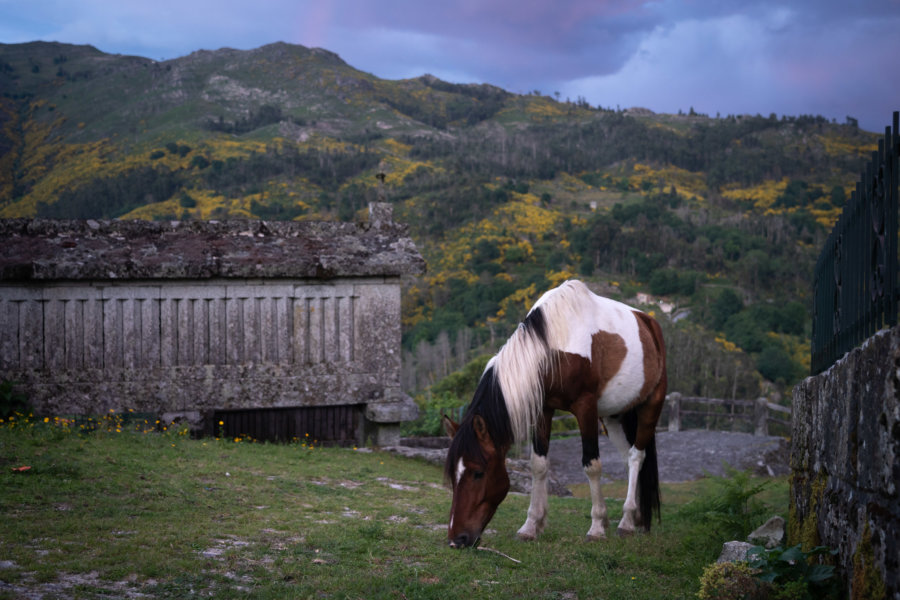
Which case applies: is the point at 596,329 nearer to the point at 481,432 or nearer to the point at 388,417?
the point at 481,432

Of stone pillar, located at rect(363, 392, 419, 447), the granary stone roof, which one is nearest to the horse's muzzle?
stone pillar, located at rect(363, 392, 419, 447)

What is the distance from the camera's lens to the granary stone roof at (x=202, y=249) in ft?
33.4

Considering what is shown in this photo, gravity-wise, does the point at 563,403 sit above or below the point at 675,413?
above

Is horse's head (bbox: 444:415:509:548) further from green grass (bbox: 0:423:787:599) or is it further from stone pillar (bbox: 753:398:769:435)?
stone pillar (bbox: 753:398:769:435)

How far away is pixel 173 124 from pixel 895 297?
4347 inches

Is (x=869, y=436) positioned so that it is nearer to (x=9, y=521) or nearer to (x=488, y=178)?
(x=9, y=521)

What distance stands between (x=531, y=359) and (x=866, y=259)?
107 inches

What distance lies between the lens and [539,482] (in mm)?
5852

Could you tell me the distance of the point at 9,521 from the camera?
16.0 feet

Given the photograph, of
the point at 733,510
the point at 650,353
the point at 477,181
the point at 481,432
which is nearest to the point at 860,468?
the point at 481,432

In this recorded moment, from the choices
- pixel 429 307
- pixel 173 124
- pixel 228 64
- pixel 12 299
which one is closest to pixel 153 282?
pixel 12 299

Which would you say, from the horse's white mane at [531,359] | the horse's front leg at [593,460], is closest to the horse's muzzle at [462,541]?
the horse's white mane at [531,359]

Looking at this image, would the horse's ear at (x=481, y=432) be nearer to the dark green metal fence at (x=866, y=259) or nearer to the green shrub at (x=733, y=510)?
the green shrub at (x=733, y=510)

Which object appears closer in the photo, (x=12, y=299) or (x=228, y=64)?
(x=12, y=299)
